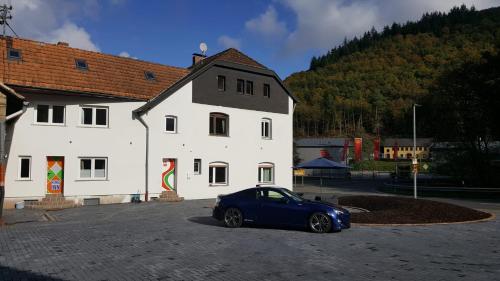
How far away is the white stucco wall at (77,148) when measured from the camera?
2003 cm

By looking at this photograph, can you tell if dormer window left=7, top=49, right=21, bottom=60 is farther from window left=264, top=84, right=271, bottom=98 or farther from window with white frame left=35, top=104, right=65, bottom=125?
window left=264, top=84, right=271, bottom=98

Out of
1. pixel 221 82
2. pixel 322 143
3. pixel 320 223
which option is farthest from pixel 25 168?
pixel 322 143

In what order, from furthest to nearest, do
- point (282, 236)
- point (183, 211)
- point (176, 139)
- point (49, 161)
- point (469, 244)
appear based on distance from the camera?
Answer: point (176, 139) → point (49, 161) → point (183, 211) → point (282, 236) → point (469, 244)

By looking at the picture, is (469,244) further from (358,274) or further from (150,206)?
(150,206)

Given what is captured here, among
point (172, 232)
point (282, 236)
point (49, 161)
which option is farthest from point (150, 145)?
point (282, 236)

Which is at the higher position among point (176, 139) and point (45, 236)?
point (176, 139)

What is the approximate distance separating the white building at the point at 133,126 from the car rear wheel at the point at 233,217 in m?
9.59

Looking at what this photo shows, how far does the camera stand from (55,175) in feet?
68.9

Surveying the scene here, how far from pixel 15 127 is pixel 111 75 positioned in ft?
19.0

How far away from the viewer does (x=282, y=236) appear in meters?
12.7

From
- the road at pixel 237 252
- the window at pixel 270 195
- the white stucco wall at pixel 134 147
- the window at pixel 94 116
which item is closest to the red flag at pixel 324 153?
the white stucco wall at pixel 134 147

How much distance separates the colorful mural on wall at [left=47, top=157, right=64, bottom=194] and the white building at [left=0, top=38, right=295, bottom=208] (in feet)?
0.15

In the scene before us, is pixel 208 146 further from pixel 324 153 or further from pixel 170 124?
pixel 324 153

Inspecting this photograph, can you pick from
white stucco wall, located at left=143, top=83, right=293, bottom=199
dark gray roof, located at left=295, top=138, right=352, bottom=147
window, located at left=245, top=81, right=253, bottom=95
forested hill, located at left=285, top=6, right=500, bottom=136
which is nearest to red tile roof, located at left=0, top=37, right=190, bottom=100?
white stucco wall, located at left=143, top=83, right=293, bottom=199
